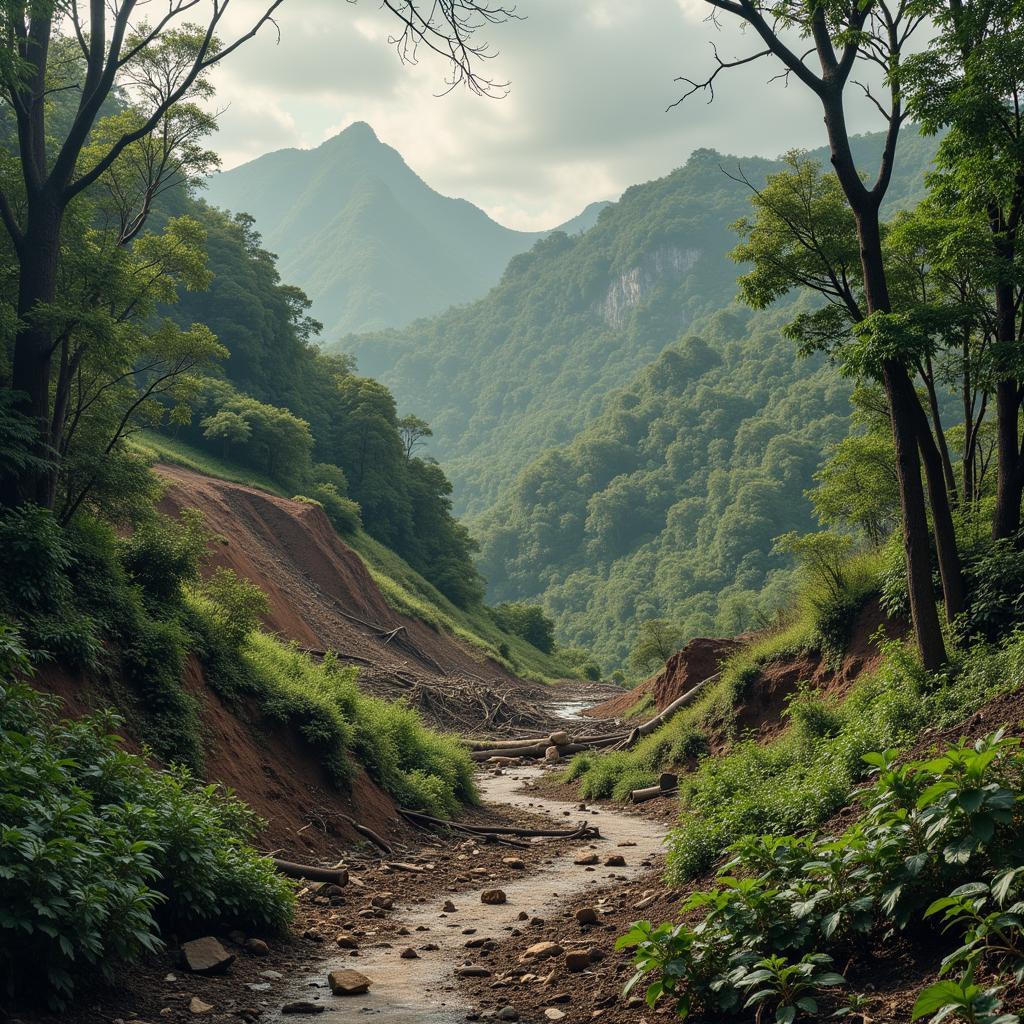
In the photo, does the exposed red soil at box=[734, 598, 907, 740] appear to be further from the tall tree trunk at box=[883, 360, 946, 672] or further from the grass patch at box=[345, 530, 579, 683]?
the grass patch at box=[345, 530, 579, 683]

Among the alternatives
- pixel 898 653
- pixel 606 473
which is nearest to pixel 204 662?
pixel 898 653

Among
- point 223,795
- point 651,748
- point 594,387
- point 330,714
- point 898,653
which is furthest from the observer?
point 594,387

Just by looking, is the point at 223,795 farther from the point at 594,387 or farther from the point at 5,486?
the point at 594,387

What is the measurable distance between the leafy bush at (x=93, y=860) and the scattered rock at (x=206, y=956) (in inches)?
10.2

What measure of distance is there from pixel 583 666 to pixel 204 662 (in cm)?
6074

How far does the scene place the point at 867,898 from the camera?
4.92 m

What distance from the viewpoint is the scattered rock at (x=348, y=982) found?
6254 millimetres

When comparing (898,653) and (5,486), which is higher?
(5,486)

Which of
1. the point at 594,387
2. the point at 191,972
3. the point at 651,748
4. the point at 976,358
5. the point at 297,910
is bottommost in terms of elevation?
the point at 651,748

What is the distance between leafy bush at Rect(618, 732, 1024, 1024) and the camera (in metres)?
4.50

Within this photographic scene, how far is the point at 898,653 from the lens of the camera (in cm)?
1166

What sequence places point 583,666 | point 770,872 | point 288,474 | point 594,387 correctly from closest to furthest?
point 770,872, point 288,474, point 583,666, point 594,387

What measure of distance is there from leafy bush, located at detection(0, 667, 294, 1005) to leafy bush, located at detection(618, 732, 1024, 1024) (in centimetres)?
298

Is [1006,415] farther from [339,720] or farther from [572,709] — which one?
[572,709]
